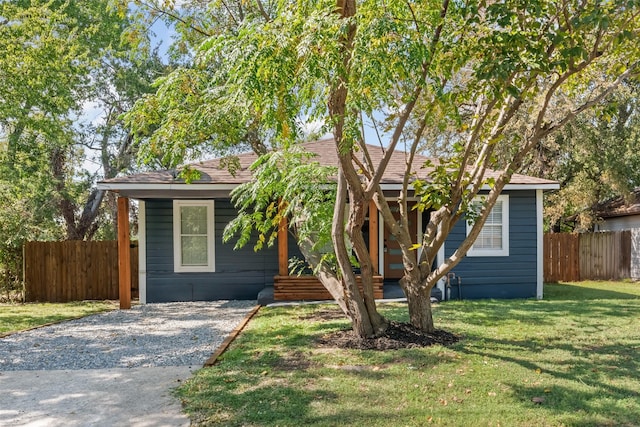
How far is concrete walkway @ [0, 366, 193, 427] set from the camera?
3805 mm

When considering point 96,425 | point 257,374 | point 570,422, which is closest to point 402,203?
point 257,374

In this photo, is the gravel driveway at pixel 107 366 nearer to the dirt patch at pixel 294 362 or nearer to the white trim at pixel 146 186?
the dirt patch at pixel 294 362

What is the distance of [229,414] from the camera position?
12.4 ft

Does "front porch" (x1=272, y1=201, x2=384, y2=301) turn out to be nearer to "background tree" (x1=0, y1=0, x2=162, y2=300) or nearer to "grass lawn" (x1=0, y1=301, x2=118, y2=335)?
"grass lawn" (x1=0, y1=301, x2=118, y2=335)

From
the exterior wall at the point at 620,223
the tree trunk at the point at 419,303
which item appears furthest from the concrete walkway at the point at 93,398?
the exterior wall at the point at 620,223

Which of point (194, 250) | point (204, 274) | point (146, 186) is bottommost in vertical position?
point (204, 274)

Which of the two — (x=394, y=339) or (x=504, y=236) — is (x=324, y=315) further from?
(x=504, y=236)

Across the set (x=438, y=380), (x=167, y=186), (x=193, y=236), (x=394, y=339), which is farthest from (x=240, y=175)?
(x=438, y=380)

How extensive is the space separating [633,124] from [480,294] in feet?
39.6

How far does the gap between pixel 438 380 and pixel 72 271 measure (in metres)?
10.4

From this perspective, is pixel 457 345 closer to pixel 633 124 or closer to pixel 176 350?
pixel 176 350

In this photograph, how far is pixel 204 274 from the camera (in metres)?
10.8

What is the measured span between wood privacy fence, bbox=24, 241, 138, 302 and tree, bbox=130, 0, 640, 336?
7.48 m

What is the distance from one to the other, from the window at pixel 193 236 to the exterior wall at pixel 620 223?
48.1 ft
